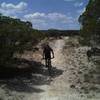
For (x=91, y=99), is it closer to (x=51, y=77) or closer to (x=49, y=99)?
(x=49, y=99)

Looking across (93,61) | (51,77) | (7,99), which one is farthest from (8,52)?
(93,61)

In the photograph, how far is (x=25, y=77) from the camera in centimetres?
2266

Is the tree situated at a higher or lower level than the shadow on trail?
higher

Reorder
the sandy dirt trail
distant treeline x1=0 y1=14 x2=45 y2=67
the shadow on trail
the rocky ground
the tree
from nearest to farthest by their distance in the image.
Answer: the sandy dirt trail
the rocky ground
the shadow on trail
distant treeline x1=0 y1=14 x2=45 y2=67
the tree

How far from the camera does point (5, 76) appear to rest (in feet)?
73.2

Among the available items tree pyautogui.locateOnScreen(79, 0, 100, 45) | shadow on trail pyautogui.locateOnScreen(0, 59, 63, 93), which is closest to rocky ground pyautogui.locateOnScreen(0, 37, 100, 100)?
shadow on trail pyautogui.locateOnScreen(0, 59, 63, 93)

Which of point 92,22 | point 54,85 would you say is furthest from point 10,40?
point 92,22

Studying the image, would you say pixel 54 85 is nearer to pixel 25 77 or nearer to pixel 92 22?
pixel 25 77

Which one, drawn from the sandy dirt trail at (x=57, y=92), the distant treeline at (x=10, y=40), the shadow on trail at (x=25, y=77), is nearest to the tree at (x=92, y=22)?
the distant treeline at (x=10, y=40)

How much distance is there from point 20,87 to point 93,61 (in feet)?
48.4

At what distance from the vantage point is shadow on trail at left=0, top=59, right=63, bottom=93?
19.4 m

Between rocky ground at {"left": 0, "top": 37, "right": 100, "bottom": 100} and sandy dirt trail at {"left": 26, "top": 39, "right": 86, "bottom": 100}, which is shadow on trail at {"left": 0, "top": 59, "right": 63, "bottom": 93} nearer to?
rocky ground at {"left": 0, "top": 37, "right": 100, "bottom": 100}

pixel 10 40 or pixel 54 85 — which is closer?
pixel 54 85

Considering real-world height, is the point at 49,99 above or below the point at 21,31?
below
